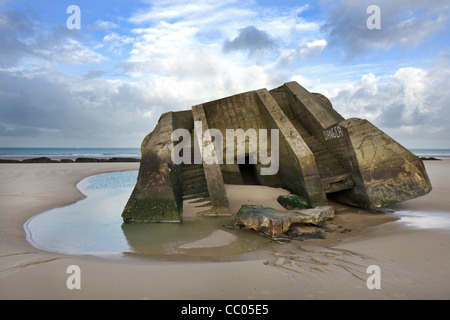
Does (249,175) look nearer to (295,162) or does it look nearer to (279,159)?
(279,159)

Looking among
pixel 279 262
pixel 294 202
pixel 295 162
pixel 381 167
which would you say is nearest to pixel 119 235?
pixel 279 262

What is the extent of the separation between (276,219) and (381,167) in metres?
2.61

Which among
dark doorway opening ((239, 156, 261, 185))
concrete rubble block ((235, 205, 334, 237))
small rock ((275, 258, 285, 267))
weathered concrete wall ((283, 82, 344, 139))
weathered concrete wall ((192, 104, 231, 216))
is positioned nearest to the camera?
small rock ((275, 258, 285, 267))

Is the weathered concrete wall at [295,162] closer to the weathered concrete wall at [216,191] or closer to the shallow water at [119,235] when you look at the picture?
the weathered concrete wall at [216,191]

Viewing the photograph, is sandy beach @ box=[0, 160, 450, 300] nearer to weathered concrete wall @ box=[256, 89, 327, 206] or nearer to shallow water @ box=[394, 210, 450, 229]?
shallow water @ box=[394, 210, 450, 229]

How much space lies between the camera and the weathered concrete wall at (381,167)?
5688mm

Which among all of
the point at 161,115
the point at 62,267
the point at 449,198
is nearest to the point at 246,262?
the point at 62,267

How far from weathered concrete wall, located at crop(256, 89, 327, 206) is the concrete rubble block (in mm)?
1110

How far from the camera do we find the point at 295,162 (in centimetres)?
663

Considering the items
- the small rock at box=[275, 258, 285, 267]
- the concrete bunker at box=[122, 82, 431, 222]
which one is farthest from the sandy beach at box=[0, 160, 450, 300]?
the concrete bunker at box=[122, 82, 431, 222]

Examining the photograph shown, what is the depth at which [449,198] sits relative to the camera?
7199mm

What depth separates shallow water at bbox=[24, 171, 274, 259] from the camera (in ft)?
13.1

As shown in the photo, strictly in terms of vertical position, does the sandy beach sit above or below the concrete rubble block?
below
